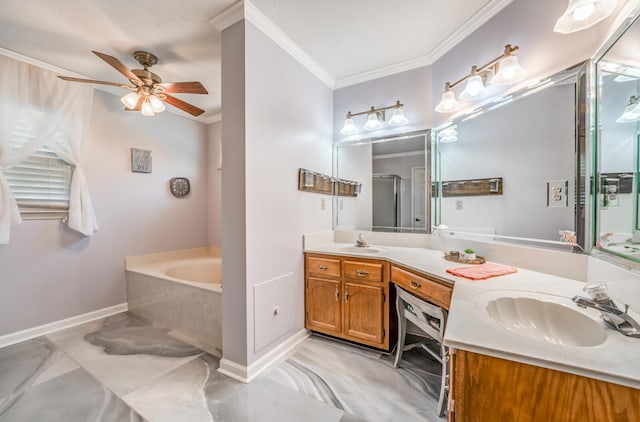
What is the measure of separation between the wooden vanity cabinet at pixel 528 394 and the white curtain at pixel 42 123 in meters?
3.27

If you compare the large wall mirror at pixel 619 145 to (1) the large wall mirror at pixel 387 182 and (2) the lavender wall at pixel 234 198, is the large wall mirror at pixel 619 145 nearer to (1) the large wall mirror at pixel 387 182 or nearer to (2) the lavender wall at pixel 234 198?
(1) the large wall mirror at pixel 387 182

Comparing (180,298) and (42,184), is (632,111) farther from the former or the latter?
(42,184)

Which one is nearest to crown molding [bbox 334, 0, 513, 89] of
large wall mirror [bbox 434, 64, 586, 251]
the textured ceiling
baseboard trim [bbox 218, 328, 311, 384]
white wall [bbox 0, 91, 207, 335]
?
the textured ceiling

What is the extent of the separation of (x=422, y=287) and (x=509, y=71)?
1414mm

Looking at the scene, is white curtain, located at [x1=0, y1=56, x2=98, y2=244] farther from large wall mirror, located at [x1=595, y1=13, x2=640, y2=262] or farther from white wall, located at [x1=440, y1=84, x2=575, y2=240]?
large wall mirror, located at [x1=595, y1=13, x2=640, y2=262]

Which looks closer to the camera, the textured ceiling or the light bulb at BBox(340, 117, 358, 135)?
the textured ceiling

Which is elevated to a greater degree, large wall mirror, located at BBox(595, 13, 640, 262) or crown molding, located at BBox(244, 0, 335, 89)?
crown molding, located at BBox(244, 0, 335, 89)

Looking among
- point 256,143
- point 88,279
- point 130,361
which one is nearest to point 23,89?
point 88,279

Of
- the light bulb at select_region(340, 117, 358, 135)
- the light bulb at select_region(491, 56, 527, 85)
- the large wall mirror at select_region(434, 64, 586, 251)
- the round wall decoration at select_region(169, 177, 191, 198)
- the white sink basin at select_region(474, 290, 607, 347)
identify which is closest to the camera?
the white sink basin at select_region(474, 290, 607, 347)

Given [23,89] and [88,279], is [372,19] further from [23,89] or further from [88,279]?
[88,279]

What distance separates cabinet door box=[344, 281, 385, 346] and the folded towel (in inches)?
25.9

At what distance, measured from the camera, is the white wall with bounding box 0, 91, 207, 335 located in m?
2.30

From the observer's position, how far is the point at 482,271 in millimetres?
1500

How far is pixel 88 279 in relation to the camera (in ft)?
8.76
